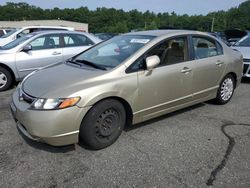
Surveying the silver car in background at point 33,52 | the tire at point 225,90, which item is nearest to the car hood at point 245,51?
the tire at point 225,90

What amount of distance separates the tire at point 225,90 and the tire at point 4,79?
4.76 m

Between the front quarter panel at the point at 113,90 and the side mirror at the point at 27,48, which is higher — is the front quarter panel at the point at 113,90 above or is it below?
below

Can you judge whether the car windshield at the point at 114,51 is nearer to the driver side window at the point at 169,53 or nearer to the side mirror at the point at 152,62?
the driver side window at the point at 169,53

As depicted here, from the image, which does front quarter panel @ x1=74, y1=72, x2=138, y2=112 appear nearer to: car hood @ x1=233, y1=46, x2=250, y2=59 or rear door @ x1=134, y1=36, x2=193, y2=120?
A: rear door @ x1=134, y1=36, x2=193, y2=120

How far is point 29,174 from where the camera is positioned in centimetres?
276

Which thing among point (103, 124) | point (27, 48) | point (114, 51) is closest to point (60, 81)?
point (103, 124)

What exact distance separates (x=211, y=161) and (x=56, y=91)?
2.01 m

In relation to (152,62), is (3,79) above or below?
below

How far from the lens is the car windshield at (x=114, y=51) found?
3.60 m

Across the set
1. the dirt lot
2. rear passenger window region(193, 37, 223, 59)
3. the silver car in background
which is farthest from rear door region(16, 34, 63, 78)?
rear passenger window region(193, 37, 223, 59)

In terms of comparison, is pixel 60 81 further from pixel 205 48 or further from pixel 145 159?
pixel 205 48

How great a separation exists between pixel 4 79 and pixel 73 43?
6.95 ft

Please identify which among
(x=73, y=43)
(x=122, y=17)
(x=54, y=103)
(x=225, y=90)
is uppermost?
(x=122, y=17)

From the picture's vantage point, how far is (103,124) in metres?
3.23
